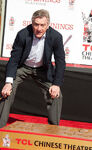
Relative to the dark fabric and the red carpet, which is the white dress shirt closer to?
the dark fabric

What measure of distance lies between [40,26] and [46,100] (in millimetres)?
750

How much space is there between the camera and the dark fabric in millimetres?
4352

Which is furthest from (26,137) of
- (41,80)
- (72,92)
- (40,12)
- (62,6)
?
(62,6)

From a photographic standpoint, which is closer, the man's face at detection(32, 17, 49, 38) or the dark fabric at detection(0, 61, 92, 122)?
the man's face at detection(32, 17, 49, 38)

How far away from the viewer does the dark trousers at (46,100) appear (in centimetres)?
316

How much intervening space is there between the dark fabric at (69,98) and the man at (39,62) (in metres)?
1.05

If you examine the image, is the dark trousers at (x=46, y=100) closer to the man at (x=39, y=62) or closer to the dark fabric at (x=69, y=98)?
the man at (x=39, y=62)

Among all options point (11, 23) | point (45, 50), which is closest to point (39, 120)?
point (11, 23)

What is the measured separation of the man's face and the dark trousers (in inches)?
15.0

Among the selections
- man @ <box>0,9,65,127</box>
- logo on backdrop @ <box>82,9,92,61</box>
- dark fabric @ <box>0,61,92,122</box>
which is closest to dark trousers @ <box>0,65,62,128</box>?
man @ <box>0,9,65,127</box>

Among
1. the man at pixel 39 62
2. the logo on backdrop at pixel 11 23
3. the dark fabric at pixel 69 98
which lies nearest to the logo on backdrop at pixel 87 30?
the dark fabric at pixel 69 98

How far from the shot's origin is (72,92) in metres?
4.45

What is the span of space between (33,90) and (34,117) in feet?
1.34

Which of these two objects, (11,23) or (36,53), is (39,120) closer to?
(11,23)
